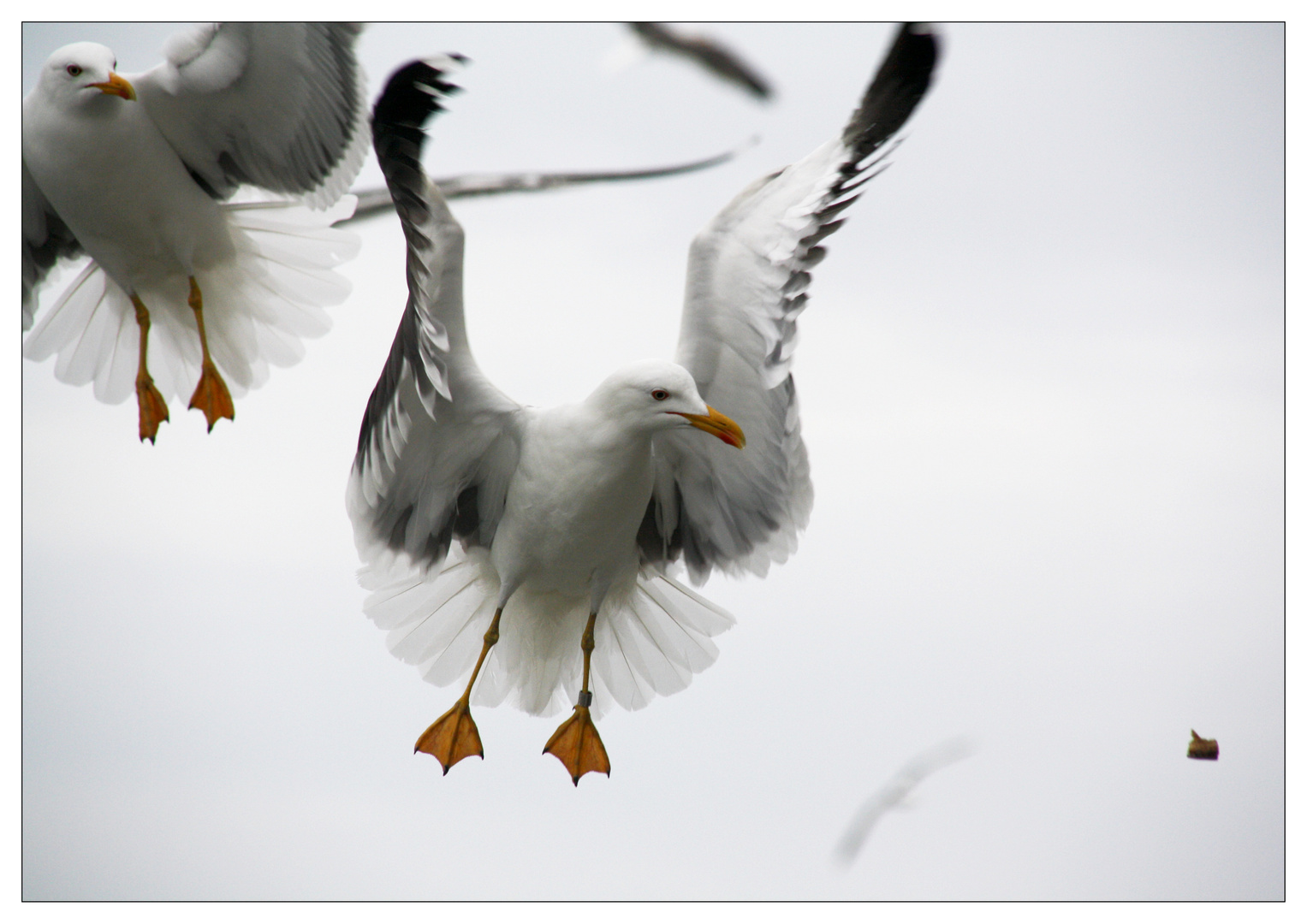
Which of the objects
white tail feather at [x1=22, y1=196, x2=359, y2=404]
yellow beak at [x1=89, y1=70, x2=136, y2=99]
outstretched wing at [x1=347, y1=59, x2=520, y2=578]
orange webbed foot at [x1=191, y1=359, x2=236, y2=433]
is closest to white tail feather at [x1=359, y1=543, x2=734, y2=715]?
outstretched wing at [x1=347, y1=59, x2=520, y2=578]

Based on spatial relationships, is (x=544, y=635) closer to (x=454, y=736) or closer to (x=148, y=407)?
(x=454, y=736)

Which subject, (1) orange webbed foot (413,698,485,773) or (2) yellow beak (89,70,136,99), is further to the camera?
(1) orange webbed foot (413,698,485,773)

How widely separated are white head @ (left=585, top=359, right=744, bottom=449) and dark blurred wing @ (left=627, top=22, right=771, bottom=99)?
639mm

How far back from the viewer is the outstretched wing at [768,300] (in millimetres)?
2244

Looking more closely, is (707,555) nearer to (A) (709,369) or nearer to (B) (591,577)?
(B) (591,577)

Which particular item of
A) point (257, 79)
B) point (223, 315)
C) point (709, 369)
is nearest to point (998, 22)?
point (709, 369)

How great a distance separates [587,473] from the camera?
230 centimetres

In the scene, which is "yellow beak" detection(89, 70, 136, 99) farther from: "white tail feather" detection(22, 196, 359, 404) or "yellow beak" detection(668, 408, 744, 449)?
"yellow beak" detection(668, 408, 744, 449)

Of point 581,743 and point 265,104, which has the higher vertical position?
point 265,104

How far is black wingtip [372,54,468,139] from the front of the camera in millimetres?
1929

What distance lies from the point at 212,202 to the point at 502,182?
0.57 m

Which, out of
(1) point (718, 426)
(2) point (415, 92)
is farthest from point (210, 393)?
(1) point (718, 426)

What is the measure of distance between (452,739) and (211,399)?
819mm

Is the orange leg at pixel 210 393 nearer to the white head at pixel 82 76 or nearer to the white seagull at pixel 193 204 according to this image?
the white seagull at pixel 193 204
